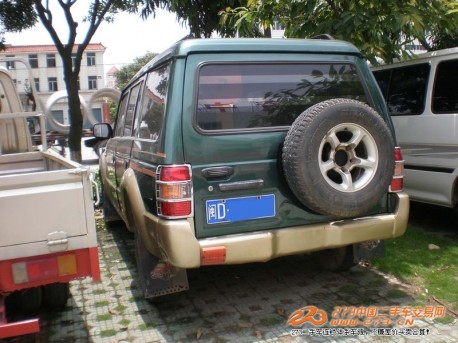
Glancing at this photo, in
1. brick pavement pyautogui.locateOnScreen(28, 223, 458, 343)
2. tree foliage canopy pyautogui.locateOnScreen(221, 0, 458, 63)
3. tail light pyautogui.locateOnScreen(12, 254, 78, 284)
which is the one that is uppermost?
tree foliage canopy pyautogui.locateOnScreen(221, 0, 458, 63)

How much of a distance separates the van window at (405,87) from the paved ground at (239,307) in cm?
211

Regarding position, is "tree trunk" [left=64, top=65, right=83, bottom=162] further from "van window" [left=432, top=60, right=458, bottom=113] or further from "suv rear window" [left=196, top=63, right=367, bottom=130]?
"van window" [left=432, top=60, right=458, bottom=113]

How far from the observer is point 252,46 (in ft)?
10.1

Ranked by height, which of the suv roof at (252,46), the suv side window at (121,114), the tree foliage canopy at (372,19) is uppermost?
the tree foliage canopy at (372,19)

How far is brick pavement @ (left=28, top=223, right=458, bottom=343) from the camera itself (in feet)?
9.97

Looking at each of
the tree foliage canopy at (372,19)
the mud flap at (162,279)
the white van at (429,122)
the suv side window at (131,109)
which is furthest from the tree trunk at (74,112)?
the mud flap at (162,279)

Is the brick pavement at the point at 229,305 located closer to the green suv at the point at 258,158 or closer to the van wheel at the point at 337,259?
the van wheel at the point at 337,259

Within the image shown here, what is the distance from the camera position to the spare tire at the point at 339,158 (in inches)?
112

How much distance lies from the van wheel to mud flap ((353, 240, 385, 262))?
122mm

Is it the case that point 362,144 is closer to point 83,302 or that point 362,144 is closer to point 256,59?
point 256,59

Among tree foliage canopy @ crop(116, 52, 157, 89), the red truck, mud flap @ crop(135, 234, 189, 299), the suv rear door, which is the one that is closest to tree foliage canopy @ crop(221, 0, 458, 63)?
the suv rear door

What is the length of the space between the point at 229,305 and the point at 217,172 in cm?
122

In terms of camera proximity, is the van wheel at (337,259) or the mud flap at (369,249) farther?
the van wheel at (337,259)

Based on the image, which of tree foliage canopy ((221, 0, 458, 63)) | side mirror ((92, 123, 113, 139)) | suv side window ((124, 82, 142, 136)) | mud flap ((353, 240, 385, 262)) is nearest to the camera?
mud flap ((353, 240, 385, 262))
